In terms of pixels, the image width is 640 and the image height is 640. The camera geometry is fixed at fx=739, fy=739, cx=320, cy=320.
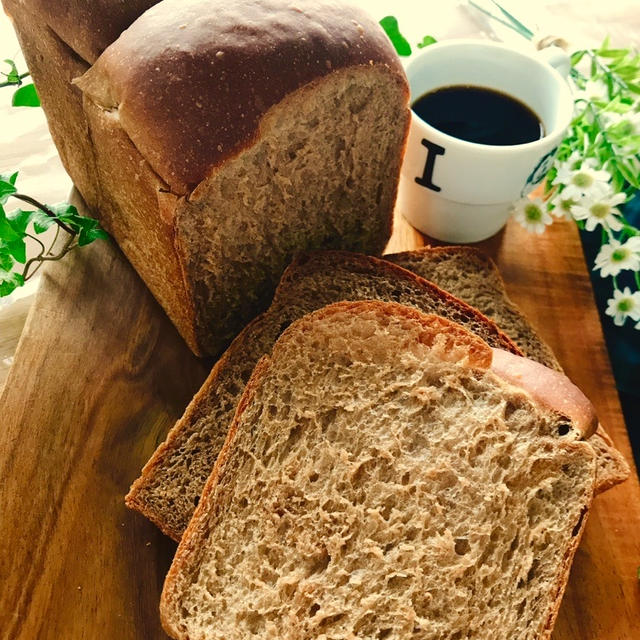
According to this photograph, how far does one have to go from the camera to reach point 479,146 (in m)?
2.01

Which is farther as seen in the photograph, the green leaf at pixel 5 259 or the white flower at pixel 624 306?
the white flower at pixel 624 306

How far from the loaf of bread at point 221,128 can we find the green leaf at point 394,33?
23.2 inches

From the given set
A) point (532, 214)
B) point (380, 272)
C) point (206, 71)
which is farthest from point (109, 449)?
point (532, 214)

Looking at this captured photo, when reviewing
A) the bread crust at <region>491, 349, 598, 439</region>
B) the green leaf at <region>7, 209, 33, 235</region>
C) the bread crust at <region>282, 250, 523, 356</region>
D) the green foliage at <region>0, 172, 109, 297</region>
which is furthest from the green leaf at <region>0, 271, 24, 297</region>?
the bread crust at <region>491, 349, 598, 439</region>

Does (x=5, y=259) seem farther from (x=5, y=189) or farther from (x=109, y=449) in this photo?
(x=109, y=449)

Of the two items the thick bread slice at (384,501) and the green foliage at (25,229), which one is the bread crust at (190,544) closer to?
the thick bread slice at (384,501)

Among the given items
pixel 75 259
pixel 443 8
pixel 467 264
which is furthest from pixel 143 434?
pixel 443 8

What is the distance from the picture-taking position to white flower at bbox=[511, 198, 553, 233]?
227 centimetres

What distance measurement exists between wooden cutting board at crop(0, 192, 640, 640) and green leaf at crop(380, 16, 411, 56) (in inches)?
26.2

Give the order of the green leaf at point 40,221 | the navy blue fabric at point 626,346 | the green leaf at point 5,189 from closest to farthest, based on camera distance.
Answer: the green leaf at point 5,189 → the green leaf at point 40,221 → the navy blue fabric at point 626,346

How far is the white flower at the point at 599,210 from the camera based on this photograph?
2.10 meters

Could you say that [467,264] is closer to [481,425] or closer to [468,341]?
[468,341]

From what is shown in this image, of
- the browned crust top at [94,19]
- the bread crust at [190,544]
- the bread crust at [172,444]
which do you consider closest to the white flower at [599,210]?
the bread crust at [172,444]

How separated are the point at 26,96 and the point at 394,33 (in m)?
1.15
